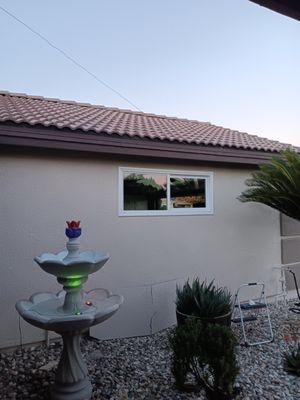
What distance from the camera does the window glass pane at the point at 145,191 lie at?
6672 mm

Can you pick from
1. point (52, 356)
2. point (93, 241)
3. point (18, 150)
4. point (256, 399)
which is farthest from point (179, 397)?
point (18, 150)

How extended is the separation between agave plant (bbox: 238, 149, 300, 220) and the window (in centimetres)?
106

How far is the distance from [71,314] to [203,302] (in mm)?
2650

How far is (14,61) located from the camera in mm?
10117

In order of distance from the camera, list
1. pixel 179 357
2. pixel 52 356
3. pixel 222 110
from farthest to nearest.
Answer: pixel 222 110 < pixel 52 356 < pixel 179 357

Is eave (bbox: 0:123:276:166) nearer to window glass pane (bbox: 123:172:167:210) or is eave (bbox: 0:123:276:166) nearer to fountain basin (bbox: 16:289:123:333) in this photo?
window glass pane (bbox: 123:172:167:210)

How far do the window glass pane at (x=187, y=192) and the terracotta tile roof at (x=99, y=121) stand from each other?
869 millimetres

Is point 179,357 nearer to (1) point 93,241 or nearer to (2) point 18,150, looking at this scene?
(1) point 93,241

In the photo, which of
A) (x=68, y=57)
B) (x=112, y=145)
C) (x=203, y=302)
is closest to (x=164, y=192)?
(x=112, y=145)

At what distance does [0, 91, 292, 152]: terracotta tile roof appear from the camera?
6.13 meters

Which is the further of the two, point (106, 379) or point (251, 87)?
point (251, 87)

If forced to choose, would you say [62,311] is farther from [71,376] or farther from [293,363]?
[293,363]

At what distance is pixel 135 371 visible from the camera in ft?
15.6

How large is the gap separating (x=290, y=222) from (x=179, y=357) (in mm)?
5927
